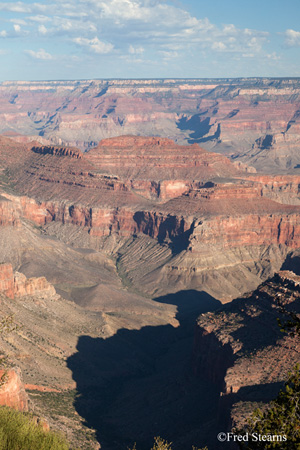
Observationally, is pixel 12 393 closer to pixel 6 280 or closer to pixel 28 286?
pixel 6 280

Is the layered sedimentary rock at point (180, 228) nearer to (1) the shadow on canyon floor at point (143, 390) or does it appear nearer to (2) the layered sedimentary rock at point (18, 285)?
(1) the shadow on canyon floor at point (143, 390)

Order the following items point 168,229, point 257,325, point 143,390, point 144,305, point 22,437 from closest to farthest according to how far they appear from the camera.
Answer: point 22,437 < point 257,325 < point 143,390 < point 144,305 < point 168,229

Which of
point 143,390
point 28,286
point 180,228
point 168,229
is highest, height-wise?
point 28,286

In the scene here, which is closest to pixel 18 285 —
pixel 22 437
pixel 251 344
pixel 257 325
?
pixel 257 325

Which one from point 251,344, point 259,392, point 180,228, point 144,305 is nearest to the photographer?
point 259,392

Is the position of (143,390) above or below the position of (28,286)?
below

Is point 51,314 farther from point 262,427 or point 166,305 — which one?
point 262,427

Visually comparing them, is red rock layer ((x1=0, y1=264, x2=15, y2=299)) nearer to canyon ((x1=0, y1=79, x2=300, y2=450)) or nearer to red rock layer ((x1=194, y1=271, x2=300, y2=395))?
canyon ((x1=0, y1=79, x2=300, y2=450))
